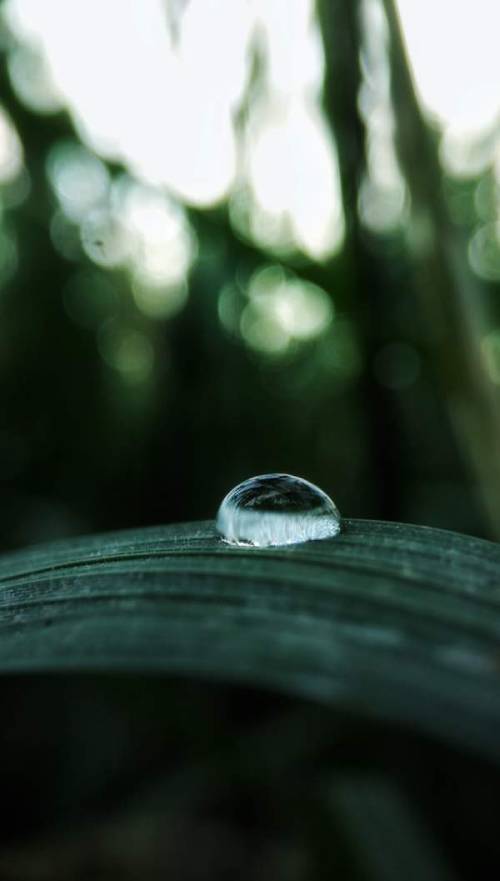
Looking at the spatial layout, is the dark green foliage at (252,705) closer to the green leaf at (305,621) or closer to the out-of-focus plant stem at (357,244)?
the green leaf at (305,621)

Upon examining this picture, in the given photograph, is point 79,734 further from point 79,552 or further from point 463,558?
point 463,558

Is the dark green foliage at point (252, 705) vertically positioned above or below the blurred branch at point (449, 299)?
below

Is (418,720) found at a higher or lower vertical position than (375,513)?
lower

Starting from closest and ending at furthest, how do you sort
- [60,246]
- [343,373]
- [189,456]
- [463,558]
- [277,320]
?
1. [463,558]
2. [189,456]
3. [60,246]
4. [343,373]
5. [277,320]

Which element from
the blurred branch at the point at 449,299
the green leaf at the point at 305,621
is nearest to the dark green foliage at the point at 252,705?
the green leaf at the point at 305,621

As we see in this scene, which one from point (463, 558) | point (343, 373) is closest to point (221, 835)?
point (463, 558)

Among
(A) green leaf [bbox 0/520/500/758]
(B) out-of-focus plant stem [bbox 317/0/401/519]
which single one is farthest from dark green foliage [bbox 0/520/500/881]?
(B) out-of-focus plant stem [bbox 317/0/401/519]
